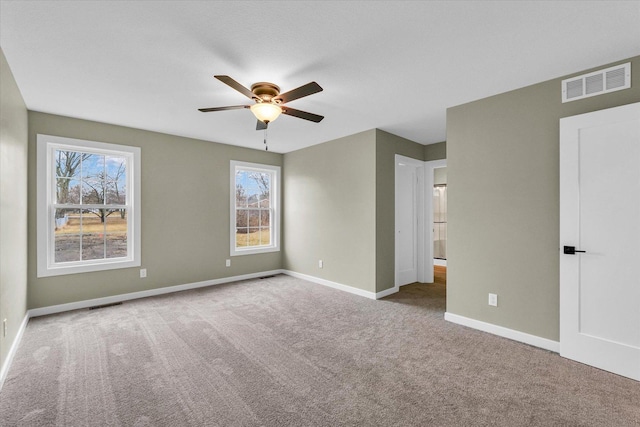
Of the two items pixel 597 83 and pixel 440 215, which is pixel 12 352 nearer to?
pixel 597 83

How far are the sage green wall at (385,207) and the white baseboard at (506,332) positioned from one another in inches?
46.3

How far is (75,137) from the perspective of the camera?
13.0 ft

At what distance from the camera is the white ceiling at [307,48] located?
6.18 feet

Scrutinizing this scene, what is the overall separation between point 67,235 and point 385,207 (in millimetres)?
4500

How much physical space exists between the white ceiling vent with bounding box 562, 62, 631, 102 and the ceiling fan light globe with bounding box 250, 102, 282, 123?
2.66 meters

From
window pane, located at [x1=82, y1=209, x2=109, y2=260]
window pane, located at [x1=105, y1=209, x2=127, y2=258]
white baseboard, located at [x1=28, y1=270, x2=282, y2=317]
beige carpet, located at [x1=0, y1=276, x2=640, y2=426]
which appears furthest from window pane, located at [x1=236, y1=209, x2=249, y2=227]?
beige carpet, located at [x1=0, y1=276, x2=640, y2=426]

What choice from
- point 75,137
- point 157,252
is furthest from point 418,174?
point 75,137

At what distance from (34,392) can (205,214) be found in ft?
10.9

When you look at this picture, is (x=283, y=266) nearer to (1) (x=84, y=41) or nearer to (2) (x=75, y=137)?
(2) (x=75, y=137)

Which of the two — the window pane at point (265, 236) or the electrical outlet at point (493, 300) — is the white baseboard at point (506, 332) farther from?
the window pane at point (265, 236)

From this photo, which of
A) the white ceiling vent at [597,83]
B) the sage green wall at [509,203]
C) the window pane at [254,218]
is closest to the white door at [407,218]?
the sage green wall at [509,203]

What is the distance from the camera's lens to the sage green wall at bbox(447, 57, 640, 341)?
9.17 feet

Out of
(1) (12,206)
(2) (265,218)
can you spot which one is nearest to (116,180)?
(1) (12,206)

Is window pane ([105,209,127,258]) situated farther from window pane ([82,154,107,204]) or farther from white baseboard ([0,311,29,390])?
white baseboard ([0,311,29,390])
